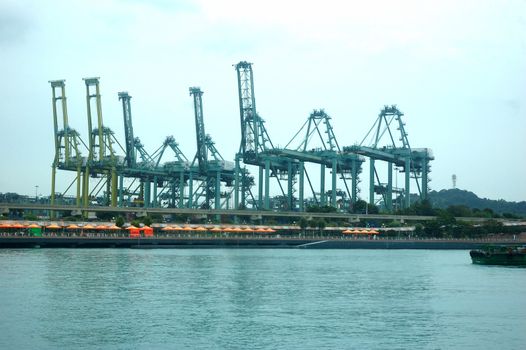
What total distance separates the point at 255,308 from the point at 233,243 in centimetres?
6717

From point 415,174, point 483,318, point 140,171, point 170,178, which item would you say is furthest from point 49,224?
point 483,318

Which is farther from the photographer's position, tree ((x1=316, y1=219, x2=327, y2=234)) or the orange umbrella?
tree ((x1=316, y1=219, x2=327, y2=234))

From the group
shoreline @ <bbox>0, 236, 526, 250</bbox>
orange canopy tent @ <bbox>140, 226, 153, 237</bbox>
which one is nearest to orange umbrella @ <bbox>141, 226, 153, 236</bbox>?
orange canopy tent @ <bbox>140, 226, 153, 237</bbox>

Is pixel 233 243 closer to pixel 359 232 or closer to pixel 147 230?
pixel 147 230

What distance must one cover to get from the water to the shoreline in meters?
30.3

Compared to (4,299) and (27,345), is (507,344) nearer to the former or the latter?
(27,345)

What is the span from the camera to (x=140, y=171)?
457 feet

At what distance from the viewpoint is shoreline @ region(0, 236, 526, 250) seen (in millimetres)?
93488

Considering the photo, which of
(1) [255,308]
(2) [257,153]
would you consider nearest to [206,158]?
(2) [257,153]

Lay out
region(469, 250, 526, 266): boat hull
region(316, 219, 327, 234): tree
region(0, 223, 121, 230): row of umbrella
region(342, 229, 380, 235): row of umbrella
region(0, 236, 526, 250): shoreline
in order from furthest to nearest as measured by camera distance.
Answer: region(316, 219, 327, 234): tree, region(342, 229, 380, 235): row of umbrella, region(0, 223, 121, 230): row of umbrella, region(0, 236, 526, 250): shoreline, region(469, 250, 526, 266): boat hull

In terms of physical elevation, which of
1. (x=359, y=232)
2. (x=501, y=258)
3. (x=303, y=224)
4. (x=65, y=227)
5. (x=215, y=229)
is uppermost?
(x=65, y=227)

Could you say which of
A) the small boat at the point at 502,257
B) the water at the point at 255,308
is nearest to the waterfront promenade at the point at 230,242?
the water at the point at 255,308

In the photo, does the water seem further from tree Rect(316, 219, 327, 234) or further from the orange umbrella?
tree Rect(316, 219, 327, 234)

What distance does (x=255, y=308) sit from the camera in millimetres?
39562
